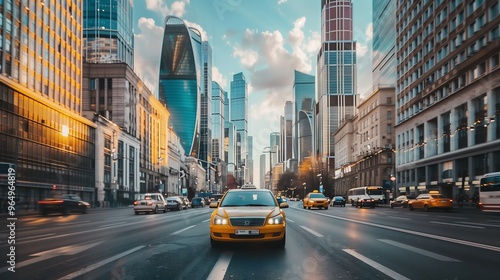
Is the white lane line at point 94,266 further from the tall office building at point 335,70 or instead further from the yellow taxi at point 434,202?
the tall office building at point 335,70

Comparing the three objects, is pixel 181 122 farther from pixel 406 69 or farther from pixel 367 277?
pixel 367 277

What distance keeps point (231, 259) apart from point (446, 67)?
52200 mm

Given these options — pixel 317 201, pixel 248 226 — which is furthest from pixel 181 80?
pixel 248 226

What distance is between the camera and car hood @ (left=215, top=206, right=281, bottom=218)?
964 cm

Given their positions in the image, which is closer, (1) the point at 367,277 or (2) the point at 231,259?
(1) the point at 367,277

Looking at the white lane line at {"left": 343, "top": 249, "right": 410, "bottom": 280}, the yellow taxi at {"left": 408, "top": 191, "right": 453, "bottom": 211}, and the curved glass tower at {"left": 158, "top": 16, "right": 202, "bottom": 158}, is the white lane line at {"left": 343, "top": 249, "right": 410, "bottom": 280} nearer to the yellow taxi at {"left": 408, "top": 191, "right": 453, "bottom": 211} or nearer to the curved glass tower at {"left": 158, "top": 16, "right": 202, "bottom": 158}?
the yellow taxi at {"left": 408, "top": 191, "right": 453, "bottom": 211}

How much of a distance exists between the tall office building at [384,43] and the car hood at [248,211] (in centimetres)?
7662

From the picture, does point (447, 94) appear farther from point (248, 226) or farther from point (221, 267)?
point (221, 267)

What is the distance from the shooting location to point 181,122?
563ft

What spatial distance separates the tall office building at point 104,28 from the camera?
415 feet

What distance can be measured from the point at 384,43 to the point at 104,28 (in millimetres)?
80302

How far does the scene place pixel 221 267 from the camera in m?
7.34

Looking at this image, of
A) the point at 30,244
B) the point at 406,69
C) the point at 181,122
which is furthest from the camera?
the point at 181,122

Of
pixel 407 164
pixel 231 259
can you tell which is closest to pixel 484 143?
pixel 407 164
